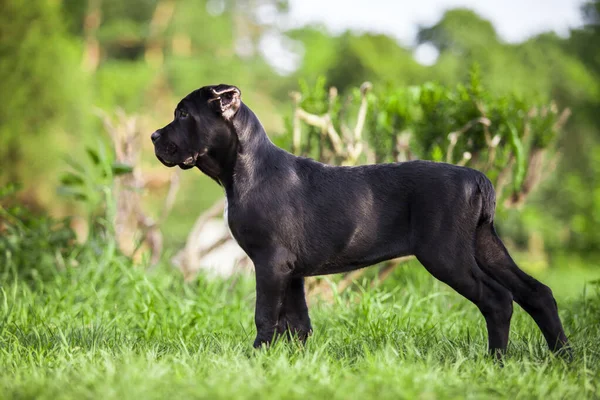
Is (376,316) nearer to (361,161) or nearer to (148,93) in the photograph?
(361,161)

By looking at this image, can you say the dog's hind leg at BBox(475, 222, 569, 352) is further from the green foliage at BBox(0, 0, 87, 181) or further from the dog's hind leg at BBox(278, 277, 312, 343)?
the green foliage at BBox(0, 0, 87, 181)

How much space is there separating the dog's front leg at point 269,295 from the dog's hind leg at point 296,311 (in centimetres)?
28

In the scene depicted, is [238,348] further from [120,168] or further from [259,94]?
[259,94]

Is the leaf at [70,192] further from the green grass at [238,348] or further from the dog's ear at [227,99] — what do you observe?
the dog's ear at [227,99]

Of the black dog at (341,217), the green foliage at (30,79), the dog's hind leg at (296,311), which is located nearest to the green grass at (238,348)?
the dog's hind leg at (296,311)

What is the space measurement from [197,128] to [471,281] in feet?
5.59

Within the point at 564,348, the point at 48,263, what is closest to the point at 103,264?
the point at 48,263

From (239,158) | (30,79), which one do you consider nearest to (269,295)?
(239,158)

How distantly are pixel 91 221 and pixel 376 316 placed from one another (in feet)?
11.4

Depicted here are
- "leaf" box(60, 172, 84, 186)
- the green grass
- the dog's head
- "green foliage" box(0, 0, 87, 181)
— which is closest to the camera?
the green grass

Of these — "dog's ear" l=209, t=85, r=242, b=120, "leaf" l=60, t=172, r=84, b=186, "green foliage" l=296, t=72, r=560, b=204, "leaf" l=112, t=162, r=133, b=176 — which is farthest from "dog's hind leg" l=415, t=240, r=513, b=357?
"leaf" l=60, t=172, r=84, b=186

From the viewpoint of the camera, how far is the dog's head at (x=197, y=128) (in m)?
3.72

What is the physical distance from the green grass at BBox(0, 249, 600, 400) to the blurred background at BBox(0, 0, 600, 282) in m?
1.14

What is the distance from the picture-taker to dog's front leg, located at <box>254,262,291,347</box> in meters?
3.61
